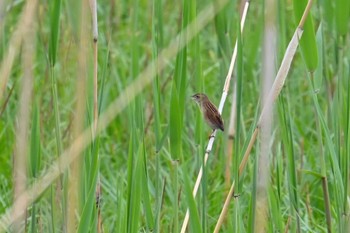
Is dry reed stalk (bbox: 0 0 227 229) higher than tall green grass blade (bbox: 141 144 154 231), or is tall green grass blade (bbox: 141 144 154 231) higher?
dry reed stalk (bbox: 0 0 227 229)

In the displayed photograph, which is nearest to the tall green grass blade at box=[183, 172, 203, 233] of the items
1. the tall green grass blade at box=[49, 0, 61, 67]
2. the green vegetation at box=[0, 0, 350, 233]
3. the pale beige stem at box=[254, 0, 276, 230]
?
the green vegetation at box=[0, 0, 350, 233]

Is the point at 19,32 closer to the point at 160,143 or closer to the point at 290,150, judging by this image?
the point at 160,143

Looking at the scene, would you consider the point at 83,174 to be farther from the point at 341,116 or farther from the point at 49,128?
the point at 49,128

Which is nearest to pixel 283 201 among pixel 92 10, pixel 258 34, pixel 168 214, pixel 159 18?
pixel 168 214

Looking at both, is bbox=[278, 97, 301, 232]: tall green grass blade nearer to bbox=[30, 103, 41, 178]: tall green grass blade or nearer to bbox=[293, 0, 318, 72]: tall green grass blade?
bbox=[293, 0, 318, 72]: tall green grass blade

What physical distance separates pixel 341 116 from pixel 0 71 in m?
0.78

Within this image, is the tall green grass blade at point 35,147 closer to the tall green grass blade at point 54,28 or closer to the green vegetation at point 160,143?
the green vegetation at point 160,143

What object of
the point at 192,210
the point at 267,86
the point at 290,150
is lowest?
the point at 192,210

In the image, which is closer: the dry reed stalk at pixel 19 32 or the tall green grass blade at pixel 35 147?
the dry reed stalk at pixel 19 32

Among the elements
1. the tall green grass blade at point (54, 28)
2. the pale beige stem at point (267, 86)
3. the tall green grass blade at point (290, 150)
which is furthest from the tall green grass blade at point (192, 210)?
the tall green grass blade at point (54, 28)

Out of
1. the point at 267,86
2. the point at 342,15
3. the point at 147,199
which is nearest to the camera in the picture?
the point at 267,86

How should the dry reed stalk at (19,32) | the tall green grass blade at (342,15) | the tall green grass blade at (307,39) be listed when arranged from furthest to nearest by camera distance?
the tall green grass blade at (342,15) < the tall green grass blade at (307,39) < the dry reed stalk at (19,32)

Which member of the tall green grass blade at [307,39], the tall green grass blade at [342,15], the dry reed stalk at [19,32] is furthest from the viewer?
the tall green grass blade at [342,15]

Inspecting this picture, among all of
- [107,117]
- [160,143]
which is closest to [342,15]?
[160,143]
